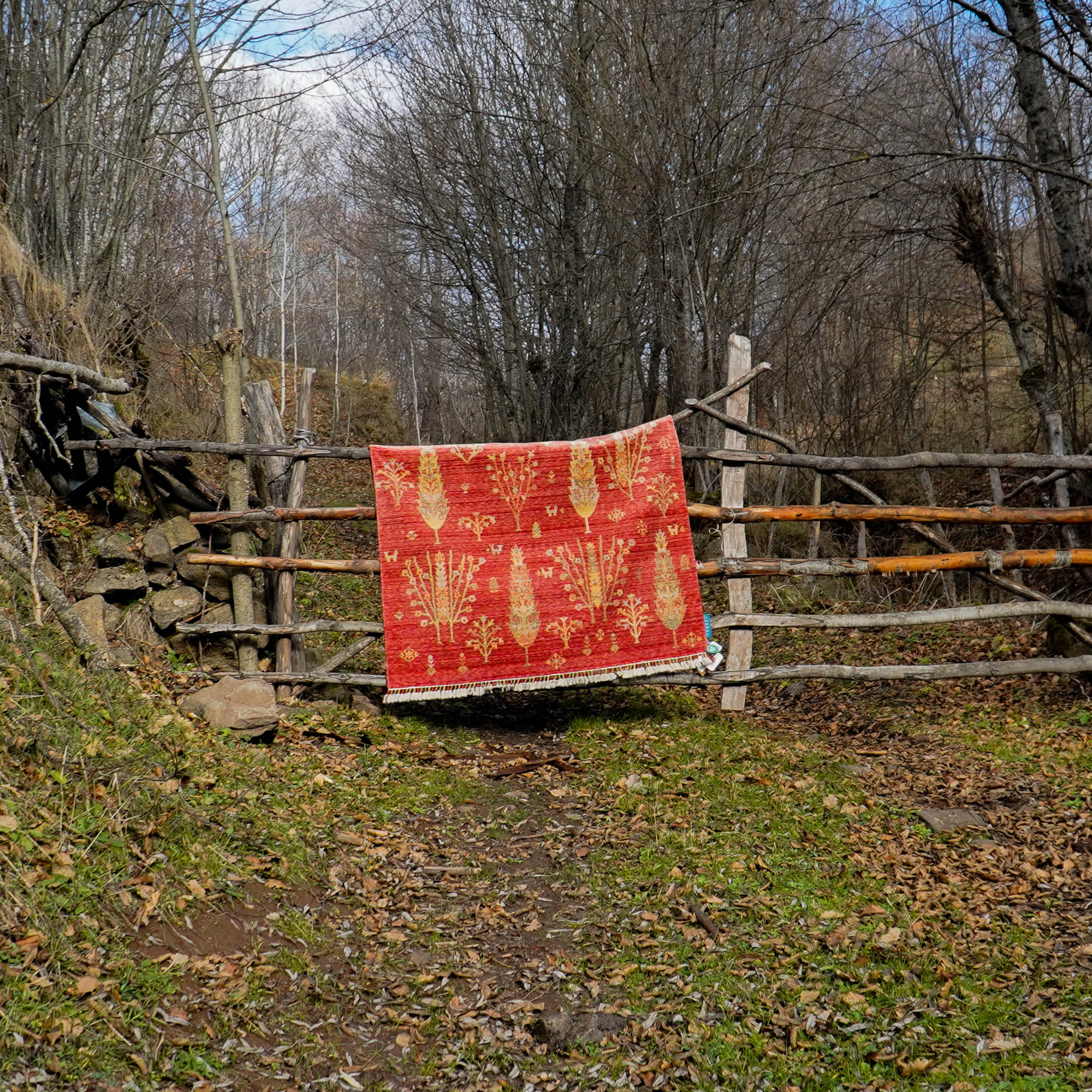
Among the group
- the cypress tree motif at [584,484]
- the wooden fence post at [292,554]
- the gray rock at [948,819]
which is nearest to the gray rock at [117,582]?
the wooden fence post at [292,554]

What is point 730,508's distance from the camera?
19.2 feet

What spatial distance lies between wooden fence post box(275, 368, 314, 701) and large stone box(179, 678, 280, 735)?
0.69 metres

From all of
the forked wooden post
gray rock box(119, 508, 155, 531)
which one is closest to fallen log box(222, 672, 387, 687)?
gray rock box(119, 508, 155, 531)

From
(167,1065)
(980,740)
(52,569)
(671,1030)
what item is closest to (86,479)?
(52,569)

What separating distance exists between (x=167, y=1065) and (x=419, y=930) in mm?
1129

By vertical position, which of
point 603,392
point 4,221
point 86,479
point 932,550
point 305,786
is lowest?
point 305,786

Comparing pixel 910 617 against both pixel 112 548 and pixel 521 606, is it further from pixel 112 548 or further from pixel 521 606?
pixel 112 548

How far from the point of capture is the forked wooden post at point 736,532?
593 cm

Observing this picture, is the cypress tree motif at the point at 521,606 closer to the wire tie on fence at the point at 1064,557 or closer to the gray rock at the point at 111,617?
the gray rock at the point at 111,617

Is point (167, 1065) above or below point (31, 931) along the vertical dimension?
below

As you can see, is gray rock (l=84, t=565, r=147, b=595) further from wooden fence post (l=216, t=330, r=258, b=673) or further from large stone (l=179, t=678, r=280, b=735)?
large stone (l=179, t=678, r=280, b=735)

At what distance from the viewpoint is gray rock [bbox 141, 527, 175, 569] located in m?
5.75

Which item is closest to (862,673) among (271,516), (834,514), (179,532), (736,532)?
(834,514)

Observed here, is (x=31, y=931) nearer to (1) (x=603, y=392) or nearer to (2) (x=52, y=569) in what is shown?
(2) (x=52, y=569)
